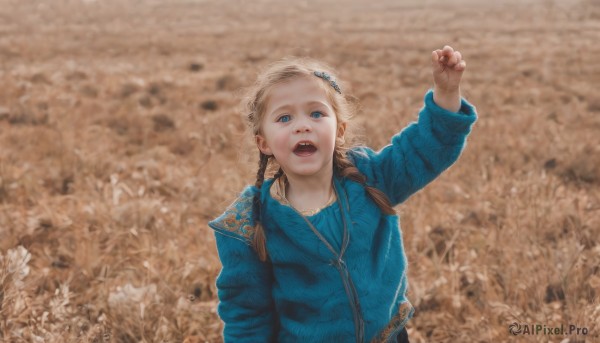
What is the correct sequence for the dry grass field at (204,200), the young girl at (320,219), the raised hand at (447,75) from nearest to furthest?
the raised hand at (447,75) < the young girl at (320,219) < the dry grass field at (204,200)

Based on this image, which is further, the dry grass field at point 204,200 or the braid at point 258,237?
the dry grass field at point 204,200

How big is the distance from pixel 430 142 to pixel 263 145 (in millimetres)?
584

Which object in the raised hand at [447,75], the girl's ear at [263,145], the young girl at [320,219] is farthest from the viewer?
the girl's ear at [263,145]

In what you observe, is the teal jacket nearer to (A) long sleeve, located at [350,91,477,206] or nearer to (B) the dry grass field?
(A) long sleeve, located at [350,91,477,206]

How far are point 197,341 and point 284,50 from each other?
15.2 meters

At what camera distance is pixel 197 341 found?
2805mm

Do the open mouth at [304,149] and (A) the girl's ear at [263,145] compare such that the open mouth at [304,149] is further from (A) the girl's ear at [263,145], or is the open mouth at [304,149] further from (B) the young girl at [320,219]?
(A) the girl's ear at [263,145]

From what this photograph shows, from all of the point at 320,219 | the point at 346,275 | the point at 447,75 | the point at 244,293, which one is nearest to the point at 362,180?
the point at 320,219

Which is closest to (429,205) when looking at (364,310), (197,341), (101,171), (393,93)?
(197,341)

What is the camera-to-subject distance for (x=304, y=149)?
1.81m

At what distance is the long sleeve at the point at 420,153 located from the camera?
1.79 meters

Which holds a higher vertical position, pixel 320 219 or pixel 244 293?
pixel 320 219

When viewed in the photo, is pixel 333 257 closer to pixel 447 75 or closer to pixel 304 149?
pixel 304 149

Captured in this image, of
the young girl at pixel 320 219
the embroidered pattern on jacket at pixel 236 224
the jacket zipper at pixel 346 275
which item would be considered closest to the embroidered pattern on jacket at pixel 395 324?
the young girl at pixel 320 219
